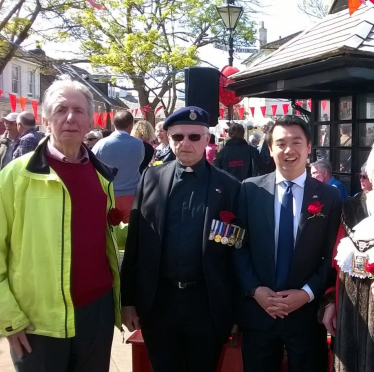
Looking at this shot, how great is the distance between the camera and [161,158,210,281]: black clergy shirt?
100 inches

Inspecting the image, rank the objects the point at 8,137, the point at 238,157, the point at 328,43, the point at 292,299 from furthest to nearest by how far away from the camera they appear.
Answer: the point at 8,137 → the point at 238,157 → the point at 328,43 → the point at 292,299

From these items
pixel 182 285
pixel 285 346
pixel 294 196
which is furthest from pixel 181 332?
pixel 294 196

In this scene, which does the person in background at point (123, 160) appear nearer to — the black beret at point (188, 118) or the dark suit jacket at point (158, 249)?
the dark suit jacket at point (158, 249)

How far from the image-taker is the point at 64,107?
2309 mm

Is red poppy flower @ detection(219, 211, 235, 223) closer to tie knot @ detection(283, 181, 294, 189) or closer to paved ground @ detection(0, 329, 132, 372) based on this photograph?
tie knot @ detection(283, 181, 294, 189)

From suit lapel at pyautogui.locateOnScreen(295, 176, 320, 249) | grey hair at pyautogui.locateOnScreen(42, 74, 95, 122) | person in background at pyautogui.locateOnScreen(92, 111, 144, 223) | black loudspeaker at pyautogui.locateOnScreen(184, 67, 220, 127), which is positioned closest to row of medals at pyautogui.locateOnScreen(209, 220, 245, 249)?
suit lapel at pyautogui.locateOnScreen(295, 176, 320, 249)

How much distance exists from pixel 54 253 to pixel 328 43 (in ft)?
12.2

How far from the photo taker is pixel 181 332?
2658 millimetres

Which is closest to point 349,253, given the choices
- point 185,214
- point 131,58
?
point 185,214

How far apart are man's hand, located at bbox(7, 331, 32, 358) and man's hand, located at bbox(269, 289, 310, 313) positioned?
1.22 m

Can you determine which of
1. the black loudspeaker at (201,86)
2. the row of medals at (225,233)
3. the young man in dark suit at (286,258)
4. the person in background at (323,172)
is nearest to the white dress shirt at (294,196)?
the young man in dark suit at (286,258)

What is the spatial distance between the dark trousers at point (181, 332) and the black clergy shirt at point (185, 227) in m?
0.11

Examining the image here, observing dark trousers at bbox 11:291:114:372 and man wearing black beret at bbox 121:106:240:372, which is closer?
dark trousers at bbox 11:291:114:372

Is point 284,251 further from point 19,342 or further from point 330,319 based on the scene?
point 19,342
